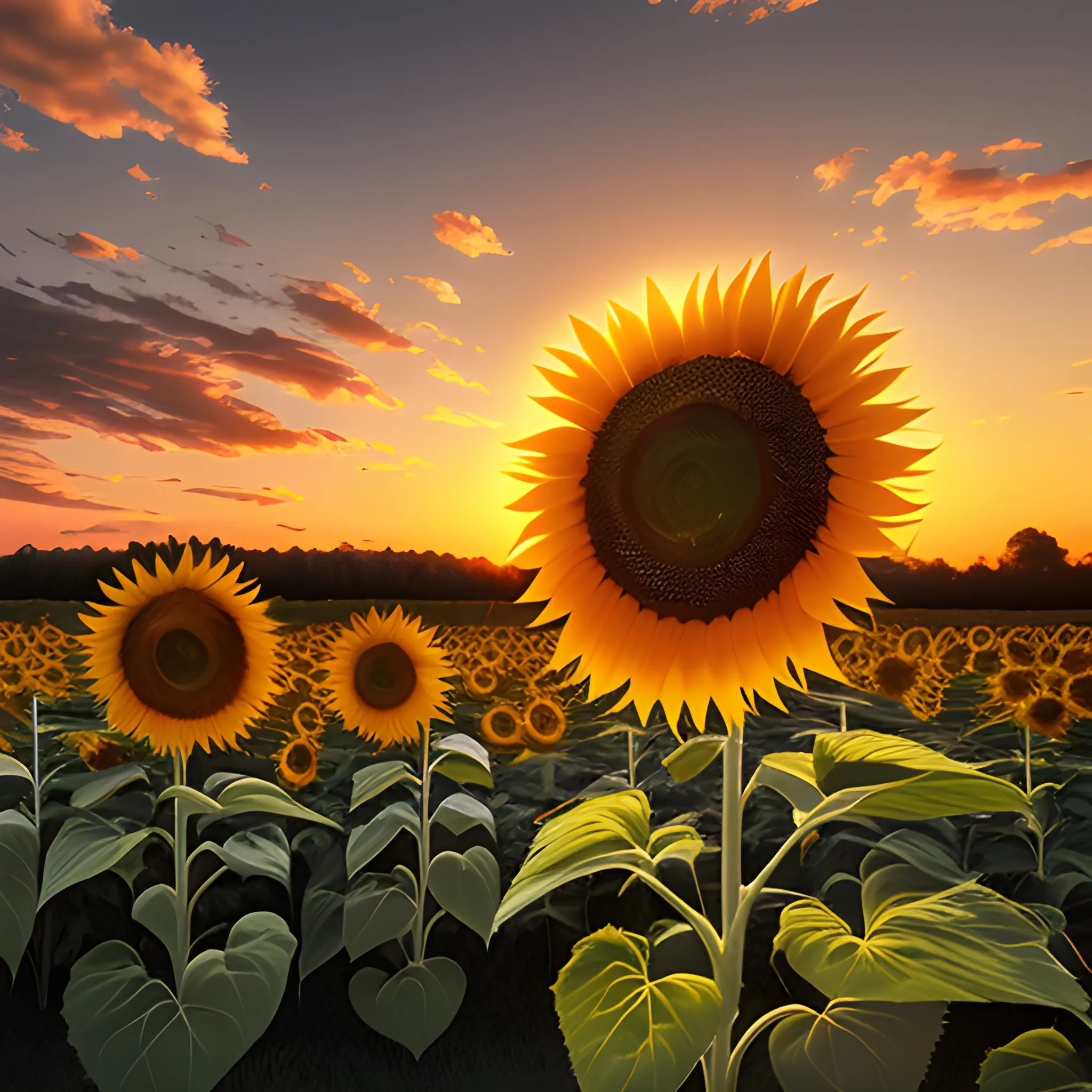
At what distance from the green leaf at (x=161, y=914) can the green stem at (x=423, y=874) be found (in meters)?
0.42

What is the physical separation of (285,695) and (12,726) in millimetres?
688

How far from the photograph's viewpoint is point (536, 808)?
5.00ft

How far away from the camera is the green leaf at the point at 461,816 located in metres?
1.30

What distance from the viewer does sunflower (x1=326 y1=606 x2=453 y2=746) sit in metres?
1.49

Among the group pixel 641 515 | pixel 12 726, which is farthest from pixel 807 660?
pixel 12 726

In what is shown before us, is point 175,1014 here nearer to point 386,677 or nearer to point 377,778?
point 377,778

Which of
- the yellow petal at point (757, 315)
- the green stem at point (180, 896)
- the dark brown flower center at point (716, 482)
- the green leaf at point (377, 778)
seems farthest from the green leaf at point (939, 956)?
the green stem at point (180, 896)

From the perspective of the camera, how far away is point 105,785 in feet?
4.10

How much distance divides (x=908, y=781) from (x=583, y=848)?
11.9 inches

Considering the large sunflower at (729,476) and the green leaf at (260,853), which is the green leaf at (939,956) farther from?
the green leaf at (260,853)

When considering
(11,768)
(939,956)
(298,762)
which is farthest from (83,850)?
(939,956)

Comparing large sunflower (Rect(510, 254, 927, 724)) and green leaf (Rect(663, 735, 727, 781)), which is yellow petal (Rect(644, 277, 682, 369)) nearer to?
large sunflower (Rect(510, 254, 927, 724))

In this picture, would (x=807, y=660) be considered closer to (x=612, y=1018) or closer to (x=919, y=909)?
(x=919, y=909)

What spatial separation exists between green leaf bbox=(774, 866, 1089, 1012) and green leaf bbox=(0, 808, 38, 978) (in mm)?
1184
